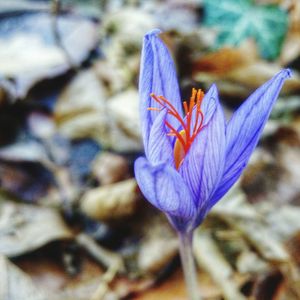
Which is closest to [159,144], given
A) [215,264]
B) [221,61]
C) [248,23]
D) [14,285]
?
[14,285]

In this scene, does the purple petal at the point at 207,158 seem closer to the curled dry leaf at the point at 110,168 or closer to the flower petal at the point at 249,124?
the flower petal at the point at 249,124

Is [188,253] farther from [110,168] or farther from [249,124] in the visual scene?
[110,168]

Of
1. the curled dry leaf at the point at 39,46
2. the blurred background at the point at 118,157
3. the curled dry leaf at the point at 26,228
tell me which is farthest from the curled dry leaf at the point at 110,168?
the curled dry leaf at the point at 39,46

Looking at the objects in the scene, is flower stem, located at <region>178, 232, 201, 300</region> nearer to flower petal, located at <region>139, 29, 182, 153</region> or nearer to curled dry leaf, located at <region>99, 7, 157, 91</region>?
flower petal, located at <region>139, 29, 182, 153</region>

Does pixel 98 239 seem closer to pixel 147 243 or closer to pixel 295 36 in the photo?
pixel 147 243

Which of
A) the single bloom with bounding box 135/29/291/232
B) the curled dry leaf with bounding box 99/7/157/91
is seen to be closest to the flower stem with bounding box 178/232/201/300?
the single bloom with bounding box 135/29/291/232

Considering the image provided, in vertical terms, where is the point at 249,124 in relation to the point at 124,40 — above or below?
above

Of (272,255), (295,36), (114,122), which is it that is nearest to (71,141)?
(114,122)
